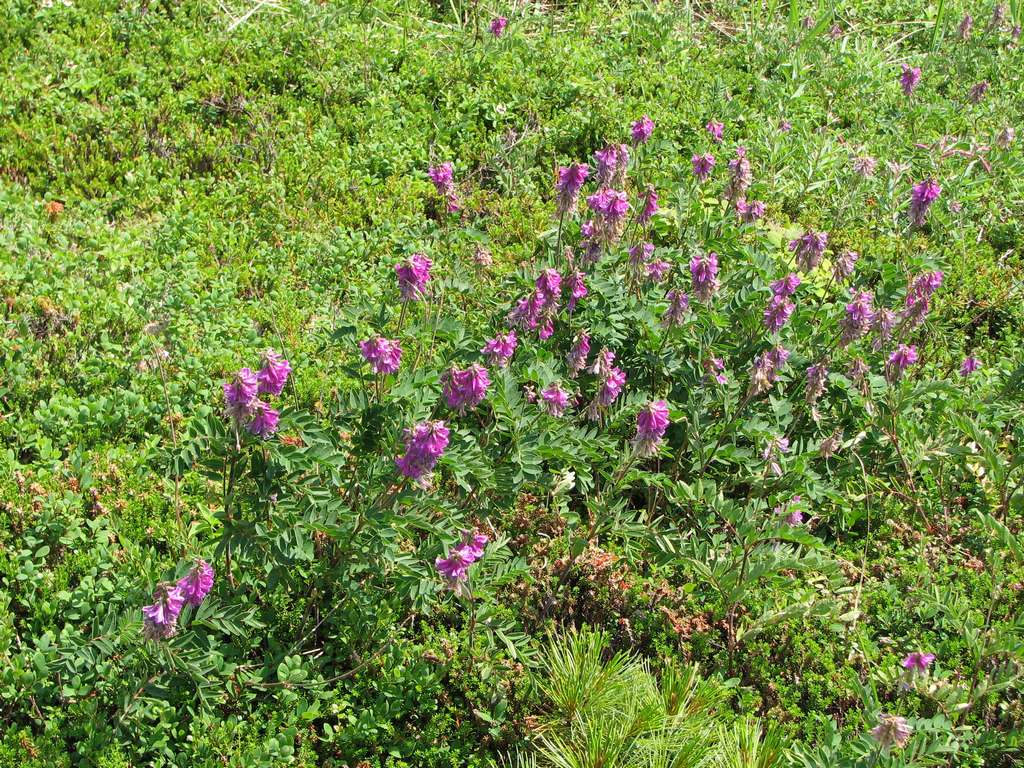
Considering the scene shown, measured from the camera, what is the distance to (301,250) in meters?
6.21

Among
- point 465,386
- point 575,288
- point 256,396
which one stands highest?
point 256,396

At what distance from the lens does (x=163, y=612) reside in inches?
129

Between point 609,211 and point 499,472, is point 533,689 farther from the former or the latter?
point 609,211

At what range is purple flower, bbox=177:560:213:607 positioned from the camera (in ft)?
11.1

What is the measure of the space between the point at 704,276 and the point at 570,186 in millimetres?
768

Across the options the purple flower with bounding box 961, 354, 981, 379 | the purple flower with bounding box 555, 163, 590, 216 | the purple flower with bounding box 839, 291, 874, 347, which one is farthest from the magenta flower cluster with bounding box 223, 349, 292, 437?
the purple flower with bounding box 961, 354, 981, 379

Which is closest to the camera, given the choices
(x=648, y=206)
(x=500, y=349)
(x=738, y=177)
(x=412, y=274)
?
(x=412, y=274)

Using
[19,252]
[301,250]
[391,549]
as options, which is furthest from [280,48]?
[391,549]

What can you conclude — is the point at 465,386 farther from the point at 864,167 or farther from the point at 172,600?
the point at 864,167

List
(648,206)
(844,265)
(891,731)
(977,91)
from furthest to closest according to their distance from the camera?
(977,91) → (648,206) → (844,265) → (891,731)

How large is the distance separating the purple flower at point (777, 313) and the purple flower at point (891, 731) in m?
1.96

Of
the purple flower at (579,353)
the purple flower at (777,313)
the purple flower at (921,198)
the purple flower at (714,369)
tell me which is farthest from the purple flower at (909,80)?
the purple flower at (579,353)

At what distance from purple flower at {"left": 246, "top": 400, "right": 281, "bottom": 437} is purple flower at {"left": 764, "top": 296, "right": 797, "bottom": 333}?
97.7 inches

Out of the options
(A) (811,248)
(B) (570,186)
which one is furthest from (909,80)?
(B) (570,186)
